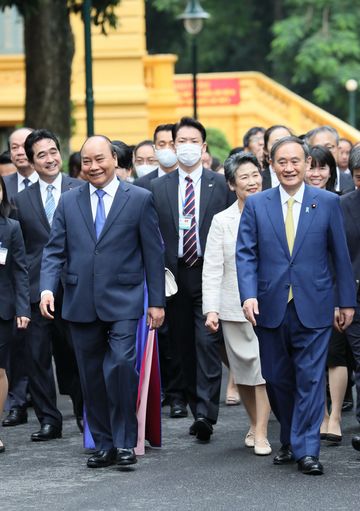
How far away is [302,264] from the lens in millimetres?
9625

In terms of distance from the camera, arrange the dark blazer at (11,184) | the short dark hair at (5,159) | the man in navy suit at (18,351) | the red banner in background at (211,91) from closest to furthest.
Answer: the man in navy suit at (18,351) → the dark blazer at (11,184) → the short dark hair at (5,159) → the red banner in background at (211,91)

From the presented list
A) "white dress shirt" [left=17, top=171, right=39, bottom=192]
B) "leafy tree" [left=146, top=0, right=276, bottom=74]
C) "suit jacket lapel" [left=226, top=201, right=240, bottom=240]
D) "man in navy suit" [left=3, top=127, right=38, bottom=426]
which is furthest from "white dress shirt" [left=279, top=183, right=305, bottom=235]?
"leafy tree" [left=146, top=0, right=276, bottom=74]

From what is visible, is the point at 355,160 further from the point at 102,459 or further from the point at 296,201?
the point at 102,459

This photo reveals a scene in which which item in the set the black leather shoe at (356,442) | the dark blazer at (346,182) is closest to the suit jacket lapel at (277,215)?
the black leather shoe at (356,442)

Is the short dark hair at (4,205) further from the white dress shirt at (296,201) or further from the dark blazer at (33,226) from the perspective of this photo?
the white dress shirt at (296,201)

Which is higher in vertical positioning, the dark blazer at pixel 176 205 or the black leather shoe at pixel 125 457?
the dark blazer at pixel 176 205

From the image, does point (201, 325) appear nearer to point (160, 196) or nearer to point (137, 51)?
point (160, 196)

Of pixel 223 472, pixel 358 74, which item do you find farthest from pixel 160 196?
pixel 358 74

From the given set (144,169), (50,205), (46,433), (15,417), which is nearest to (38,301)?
(50,205)

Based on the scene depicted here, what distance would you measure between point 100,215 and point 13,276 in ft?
3.53

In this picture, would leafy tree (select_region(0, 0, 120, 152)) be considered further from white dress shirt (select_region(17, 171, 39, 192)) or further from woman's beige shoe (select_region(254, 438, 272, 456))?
woman's beige shoe (select_region(254, 438, 272, 456))

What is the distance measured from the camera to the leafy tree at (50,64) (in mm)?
21234

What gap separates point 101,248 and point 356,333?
5.70 ft

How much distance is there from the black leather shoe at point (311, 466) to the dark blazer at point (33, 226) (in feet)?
8.86
